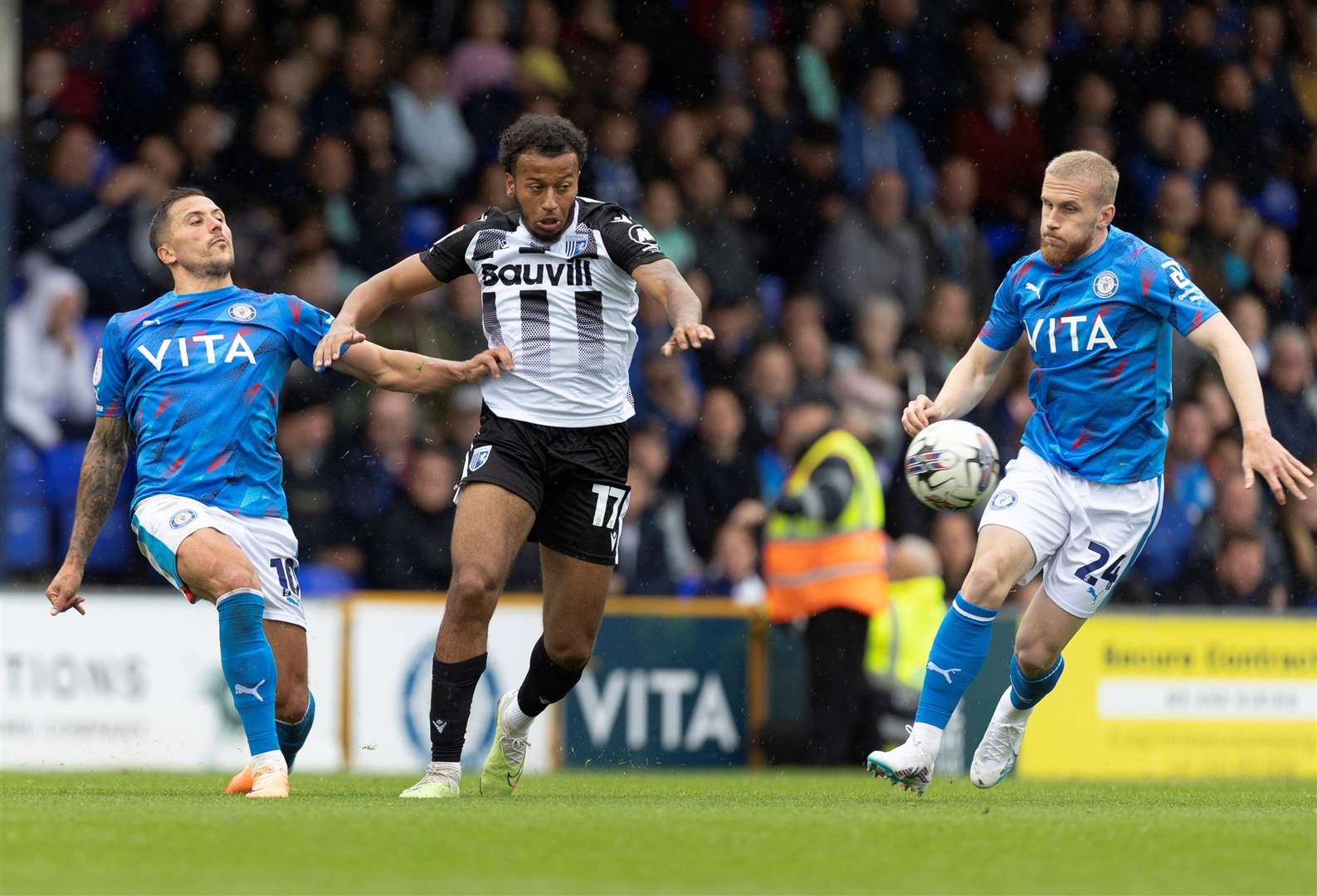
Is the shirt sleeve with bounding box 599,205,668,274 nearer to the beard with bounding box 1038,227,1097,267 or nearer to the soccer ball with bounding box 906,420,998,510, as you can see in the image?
the soccer ball with bounding box 906,420,998,510

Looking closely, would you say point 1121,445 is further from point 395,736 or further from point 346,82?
point 346,82

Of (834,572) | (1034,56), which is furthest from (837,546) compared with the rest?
(1034,56)

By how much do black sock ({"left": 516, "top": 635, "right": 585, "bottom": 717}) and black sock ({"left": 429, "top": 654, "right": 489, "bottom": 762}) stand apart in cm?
49

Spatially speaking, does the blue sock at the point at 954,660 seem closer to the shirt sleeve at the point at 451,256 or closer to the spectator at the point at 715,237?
the shirt sleeve at the point at 451,256

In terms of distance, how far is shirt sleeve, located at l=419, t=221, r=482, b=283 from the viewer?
25.4 feet

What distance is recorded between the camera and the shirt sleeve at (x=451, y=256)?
7.74 m

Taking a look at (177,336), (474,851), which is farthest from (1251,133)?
(474,851)

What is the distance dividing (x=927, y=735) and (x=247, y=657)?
241 cm

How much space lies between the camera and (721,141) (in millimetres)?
15680

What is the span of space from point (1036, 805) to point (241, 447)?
3.23 metres

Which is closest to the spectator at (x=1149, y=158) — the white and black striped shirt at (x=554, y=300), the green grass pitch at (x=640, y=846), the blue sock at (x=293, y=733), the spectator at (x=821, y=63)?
the spectator at (x=821, y=63)

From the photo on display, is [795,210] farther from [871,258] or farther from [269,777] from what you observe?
[269,777]

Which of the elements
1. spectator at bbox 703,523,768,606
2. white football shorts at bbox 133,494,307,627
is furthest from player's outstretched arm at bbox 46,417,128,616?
spectator at bbox 703,523,768,606

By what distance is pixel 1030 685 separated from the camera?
797cm
